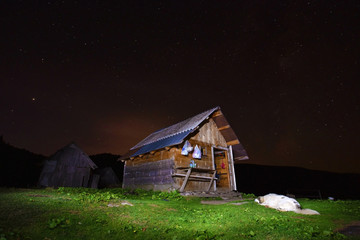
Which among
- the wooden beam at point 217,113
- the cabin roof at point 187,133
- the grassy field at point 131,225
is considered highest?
the wooden beam at point 217,113

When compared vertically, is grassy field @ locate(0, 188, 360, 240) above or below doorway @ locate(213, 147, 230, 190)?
below

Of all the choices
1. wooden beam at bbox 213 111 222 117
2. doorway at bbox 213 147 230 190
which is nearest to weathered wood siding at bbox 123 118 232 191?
wooden beam at bbox 213 111 222 117

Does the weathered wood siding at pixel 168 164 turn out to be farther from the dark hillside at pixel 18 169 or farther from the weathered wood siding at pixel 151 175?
the dark hillside at pixel 18 169

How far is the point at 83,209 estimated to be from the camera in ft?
23.1

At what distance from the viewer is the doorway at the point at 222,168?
19.6m

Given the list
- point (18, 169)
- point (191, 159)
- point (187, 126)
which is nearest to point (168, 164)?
point (191, 159)

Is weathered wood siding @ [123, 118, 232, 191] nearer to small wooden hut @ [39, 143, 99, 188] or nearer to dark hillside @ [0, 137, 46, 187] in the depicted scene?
small wooden hut @ [39, 143, 99, 188]

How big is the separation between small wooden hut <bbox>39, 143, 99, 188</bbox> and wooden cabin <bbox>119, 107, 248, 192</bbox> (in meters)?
8.23

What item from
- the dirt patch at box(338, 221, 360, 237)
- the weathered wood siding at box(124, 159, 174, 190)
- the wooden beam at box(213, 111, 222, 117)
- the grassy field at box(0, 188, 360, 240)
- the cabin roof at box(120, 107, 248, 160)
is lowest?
the dirt patch at box(338, 221, 360, 237)

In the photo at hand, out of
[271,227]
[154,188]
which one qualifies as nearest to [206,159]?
[154,188]

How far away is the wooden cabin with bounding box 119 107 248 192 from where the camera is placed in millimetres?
15859

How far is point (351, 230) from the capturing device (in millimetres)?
6613

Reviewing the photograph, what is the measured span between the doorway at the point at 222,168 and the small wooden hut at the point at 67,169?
1627cm

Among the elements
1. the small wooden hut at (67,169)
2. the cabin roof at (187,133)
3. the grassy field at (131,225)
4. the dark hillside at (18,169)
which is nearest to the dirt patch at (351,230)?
the grassy field at (131,225)
